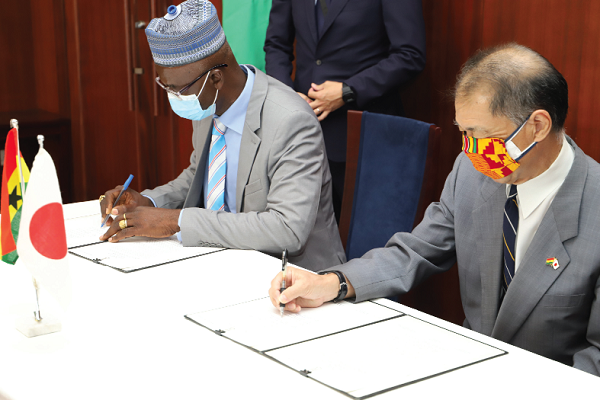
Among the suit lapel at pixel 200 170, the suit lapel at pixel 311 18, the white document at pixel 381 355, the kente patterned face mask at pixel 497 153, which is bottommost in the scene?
the white document at pixel 381 355

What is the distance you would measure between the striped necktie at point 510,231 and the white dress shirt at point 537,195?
0.03ft

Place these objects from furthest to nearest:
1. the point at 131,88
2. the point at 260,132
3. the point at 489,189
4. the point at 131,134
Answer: the point at 131,134, the point at 131,88, the point at 260,132, the point at 489,189

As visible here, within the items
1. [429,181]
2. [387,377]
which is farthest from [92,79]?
[387,377]

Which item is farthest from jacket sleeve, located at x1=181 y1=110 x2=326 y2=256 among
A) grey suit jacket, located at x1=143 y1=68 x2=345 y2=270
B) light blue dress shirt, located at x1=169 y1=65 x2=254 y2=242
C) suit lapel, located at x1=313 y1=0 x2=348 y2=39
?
suit lapel, located at x1=313 y1=0 x2=348 y2=39

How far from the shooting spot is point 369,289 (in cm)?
149

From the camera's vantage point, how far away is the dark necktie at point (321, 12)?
108 inches

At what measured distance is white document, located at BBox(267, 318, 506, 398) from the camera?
3.59 ft

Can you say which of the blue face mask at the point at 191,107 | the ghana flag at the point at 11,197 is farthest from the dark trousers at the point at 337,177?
the ghana flag at the point at 11,197

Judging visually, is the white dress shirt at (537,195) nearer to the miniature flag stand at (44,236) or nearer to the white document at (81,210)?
the miniature flag stand at (44,236)

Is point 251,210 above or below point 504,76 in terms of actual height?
below

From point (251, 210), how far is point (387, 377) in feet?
3.54

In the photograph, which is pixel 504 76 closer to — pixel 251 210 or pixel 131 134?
pixel 251 210

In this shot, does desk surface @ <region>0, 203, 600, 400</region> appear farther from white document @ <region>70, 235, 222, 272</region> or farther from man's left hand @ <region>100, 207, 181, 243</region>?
man's left hand @ <region>100, 207, 181, 243</region>

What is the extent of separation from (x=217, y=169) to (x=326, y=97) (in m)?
0.70
